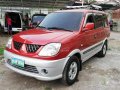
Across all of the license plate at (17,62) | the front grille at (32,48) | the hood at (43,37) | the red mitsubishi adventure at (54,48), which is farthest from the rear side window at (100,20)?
the license plate at (17,62)

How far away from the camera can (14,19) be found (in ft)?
49.8

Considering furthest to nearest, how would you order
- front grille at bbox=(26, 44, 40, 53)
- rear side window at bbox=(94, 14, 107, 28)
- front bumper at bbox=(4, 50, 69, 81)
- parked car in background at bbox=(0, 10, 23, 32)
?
parked car in background at bbox=(0, 10, 23, 32)
rear side window at bbox=(94, 14, 107, 28)
front grille at bbox=(26, 44, 40, 53)
front bumper at bbox=(4, 50, 69, 81)

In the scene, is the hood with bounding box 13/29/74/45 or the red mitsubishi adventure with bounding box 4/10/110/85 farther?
the hood with bounding box 13/29/74/45

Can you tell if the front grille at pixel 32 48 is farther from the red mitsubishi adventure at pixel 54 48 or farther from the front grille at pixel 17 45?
the front grille at pixel 17 45

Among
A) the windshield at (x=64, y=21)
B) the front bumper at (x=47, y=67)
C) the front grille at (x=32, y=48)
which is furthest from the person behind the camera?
the windshield at (x=64, y=21)

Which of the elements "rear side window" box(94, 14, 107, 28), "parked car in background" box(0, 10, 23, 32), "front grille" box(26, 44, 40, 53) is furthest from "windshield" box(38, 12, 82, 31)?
"parked car in background" box(0, 10, 23, 32)

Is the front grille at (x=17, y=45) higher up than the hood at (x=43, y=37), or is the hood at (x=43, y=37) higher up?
the hood at (x=43, y=37)

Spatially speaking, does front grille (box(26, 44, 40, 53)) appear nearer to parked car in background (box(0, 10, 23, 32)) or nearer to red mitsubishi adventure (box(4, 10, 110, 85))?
red mitsubishi adventure (box(4, 10, 110, 85))

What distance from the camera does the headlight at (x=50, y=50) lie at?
176 inches

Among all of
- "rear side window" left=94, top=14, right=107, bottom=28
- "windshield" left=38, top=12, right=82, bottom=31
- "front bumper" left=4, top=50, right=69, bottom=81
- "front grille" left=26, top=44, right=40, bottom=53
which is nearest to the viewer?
"front bumper" left=4, top=50, right=69, bottom=81

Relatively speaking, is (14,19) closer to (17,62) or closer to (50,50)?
(17,62)

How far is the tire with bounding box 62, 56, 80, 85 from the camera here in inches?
190

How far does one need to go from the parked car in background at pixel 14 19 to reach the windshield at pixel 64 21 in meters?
8.77

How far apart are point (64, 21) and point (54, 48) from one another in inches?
Result: 61.5
